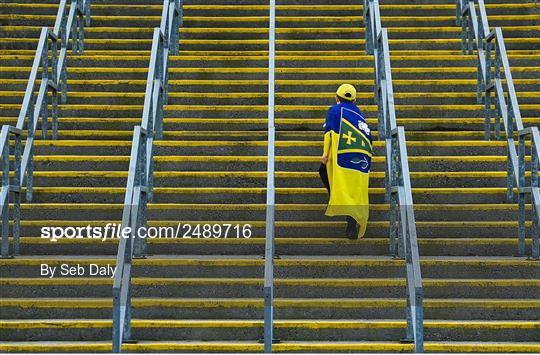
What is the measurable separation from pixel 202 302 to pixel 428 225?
6.98ft

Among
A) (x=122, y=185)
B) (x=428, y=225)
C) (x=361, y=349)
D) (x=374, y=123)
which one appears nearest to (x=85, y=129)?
(x=122, y=185)

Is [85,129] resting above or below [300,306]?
above

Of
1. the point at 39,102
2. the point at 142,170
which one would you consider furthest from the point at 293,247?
the point at 39,102

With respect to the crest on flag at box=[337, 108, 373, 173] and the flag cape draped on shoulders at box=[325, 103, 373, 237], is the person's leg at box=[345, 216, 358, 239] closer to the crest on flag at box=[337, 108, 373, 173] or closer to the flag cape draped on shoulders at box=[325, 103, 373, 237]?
the flag cape draped on shoulders at box=[325, 103, 373, 237]

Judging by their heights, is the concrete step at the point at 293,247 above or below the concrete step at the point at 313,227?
below

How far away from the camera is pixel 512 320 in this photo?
834 cm

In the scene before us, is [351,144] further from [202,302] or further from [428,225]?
[202,302]

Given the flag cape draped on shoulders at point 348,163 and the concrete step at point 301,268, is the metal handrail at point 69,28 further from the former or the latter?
the flag cape draped on shoulders at point 348,163

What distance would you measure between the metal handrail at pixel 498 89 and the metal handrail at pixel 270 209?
1.93 m

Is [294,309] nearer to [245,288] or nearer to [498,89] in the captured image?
[245,288]

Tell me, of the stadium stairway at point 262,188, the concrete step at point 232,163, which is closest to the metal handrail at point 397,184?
the stadium stairway at point 262,188

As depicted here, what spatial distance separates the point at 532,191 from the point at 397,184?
1.03 metres

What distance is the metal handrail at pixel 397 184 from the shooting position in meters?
7.69

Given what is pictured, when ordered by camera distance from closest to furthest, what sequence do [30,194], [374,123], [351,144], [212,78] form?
[351,144] → [30,194] → [374,123] → [212,78]
